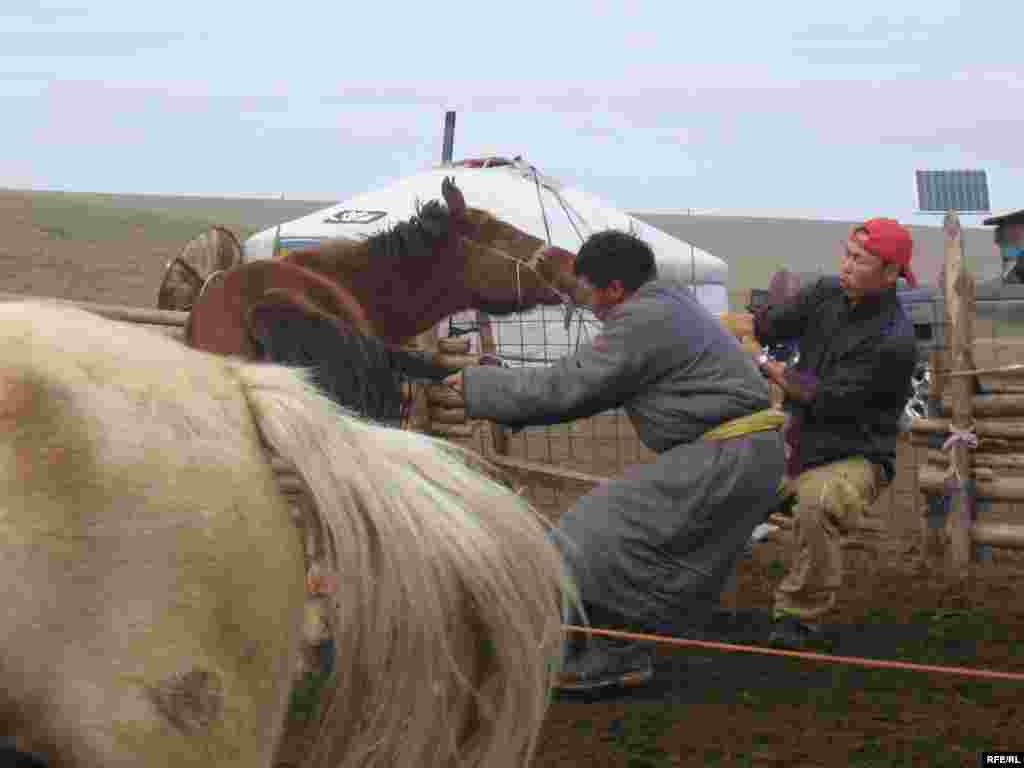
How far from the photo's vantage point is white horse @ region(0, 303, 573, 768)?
63.9 inches

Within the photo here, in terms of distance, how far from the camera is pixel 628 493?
14.9 feet

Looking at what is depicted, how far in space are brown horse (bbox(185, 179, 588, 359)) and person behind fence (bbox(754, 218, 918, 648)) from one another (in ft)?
3.89

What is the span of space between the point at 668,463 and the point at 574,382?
0.47m

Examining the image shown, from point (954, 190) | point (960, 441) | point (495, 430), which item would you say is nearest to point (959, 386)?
point (960, 441)

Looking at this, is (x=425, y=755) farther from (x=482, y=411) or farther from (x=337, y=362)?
(x=337, y=362)

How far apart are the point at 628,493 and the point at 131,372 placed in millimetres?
2940

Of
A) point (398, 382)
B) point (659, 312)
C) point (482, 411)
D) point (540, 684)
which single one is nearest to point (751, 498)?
point (659, 312)

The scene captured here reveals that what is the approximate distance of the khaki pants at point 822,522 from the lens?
16.9 feet

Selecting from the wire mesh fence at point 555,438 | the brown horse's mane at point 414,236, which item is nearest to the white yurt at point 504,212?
the wire mesh fence at point 555,438

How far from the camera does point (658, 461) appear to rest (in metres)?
4.55

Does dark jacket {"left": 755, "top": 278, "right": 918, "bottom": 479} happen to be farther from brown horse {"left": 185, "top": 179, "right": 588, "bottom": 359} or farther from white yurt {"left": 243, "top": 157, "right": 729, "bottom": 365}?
white yurt {"left": 243, "top": 157, "right": 729, "bottom": 365}

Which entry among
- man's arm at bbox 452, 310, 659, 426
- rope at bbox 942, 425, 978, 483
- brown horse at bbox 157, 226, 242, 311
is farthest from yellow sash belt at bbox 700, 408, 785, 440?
brown horse at bbox 157, 226, 242, 311

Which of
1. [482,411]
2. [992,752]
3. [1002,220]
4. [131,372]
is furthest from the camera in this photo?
[1002,220]

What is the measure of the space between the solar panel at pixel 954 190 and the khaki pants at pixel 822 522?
78.4 ft
